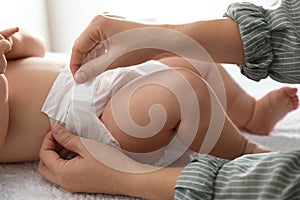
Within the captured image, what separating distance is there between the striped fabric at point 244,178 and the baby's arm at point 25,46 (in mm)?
447

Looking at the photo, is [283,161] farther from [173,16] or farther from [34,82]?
[173,16]

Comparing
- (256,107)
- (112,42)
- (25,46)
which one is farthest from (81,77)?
(256,107)

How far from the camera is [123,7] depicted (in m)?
1.73

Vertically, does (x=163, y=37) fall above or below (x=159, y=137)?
above

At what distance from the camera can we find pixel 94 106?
84 cm

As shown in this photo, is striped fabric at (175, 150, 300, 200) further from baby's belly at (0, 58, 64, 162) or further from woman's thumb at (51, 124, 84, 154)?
baby's belly at (0, 58, 64, 162)

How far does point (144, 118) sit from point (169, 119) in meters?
0.04

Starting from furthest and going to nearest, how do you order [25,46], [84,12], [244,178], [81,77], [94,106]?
[84,12]
[25,46]
[94,106]
[81,77]
[244,178]

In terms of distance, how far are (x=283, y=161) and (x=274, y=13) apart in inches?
8.3

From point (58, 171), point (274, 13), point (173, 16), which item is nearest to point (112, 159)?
point (58, 171)

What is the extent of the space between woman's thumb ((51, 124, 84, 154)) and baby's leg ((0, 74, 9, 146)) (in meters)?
0.07

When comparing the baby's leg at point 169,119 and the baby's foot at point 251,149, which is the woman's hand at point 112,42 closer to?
the baby's leg at point 169,119

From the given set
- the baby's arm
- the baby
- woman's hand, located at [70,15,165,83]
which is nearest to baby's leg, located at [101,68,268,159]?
the baby

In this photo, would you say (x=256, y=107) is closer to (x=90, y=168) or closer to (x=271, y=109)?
(x=271, y=109)
